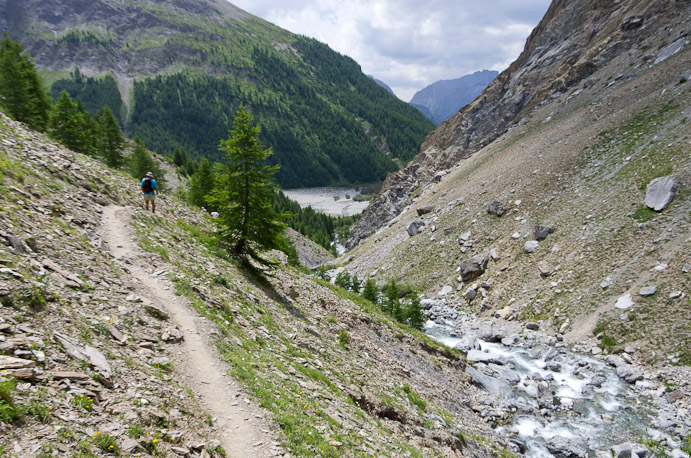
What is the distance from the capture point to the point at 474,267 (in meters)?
42.8

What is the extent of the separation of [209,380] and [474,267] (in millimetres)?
39286

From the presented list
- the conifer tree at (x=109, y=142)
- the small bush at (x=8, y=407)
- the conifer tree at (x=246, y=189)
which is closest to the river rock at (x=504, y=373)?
the conifer tree at (x=246, y=189)

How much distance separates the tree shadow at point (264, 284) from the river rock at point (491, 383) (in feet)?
48.2

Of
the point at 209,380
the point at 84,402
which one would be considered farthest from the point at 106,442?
the point at 209,380

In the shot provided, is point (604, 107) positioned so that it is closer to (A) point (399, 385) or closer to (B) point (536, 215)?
(B) point (536, 215)

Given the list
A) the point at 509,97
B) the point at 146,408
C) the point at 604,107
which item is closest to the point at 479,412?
the point at 146,408

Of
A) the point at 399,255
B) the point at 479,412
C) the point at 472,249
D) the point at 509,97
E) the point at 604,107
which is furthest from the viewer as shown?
the point at 509,97

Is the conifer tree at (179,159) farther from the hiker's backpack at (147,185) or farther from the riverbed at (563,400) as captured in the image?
the riverbed at (563,400)

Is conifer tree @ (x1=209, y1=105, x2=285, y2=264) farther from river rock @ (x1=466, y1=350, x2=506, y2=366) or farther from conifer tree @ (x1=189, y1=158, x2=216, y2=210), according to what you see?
conifer tree @ (x1=189, y1=158, x2=216, y2=210)

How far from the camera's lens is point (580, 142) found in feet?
156

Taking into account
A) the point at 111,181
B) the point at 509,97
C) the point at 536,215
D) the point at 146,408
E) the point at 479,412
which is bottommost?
the point at 479,412

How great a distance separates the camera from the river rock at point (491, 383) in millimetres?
23375

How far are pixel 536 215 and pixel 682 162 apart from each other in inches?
571

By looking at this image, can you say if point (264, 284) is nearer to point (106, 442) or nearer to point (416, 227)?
point (106, 442)
